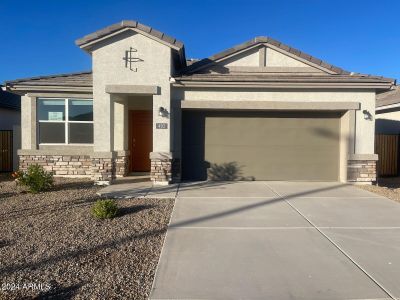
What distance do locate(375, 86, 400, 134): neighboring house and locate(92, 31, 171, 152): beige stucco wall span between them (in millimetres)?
11452

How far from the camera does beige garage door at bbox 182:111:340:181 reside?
1180 centimetres

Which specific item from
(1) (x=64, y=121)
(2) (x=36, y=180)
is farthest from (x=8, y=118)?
(2) (x=36, y=180)

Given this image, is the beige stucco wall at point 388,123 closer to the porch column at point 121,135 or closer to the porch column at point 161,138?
the porch column at point 161,138

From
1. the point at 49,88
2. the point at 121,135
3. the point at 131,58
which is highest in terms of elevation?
the point at 131,58

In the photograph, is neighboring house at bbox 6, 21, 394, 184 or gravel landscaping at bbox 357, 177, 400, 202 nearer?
gravel landscaping at bbox 357, 177, 400, 202

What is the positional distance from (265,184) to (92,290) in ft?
26.8

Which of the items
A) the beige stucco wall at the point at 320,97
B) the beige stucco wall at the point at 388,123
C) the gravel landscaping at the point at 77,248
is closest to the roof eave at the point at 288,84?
the beige stucco wall at the point at 320,97

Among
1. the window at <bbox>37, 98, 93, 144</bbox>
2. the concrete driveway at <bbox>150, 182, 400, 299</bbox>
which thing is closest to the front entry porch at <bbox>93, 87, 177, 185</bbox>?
the window at <bbox>37, 98, 93, 144</bbox>

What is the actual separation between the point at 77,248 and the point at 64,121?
26.6 feet

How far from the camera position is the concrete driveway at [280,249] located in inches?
153

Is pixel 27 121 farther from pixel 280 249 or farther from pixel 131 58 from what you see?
pixel 280 249

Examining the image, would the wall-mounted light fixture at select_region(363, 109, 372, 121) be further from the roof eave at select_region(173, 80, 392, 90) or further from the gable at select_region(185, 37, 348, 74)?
the gable at select_region(185, 37, 348, 74)

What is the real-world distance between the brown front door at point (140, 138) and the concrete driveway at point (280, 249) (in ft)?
16.0

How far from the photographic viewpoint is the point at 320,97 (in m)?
11.3
